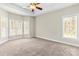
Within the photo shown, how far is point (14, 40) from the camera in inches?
140

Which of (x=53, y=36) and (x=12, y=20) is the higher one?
(x=12, y=20)

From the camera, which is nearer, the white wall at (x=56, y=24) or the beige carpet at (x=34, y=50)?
the beige carpet at (x=34, y=50)

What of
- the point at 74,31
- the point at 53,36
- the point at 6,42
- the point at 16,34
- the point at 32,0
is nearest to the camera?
the point at 32,0

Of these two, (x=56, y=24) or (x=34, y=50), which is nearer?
(x=34, y=50)

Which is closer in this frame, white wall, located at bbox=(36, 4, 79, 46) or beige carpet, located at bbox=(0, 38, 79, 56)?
beige carpet, located at bbox=(0, 38, 79, 56)

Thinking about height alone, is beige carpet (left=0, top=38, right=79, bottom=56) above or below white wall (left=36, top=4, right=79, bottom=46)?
below

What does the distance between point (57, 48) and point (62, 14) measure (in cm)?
133

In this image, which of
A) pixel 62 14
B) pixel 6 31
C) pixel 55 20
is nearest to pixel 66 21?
pixel 62 14

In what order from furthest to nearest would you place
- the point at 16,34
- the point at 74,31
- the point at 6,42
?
1. the point at 6,42
2. the point at 16,34
3. the point at 74,31

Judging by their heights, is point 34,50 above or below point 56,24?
below

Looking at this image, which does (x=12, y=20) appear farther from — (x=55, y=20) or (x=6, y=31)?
(x=55, y=20)

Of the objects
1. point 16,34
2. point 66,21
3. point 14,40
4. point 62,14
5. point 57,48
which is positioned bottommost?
point 57,48

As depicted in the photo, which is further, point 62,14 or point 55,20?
point 55,20

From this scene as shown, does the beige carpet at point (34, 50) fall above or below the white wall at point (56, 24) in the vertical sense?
below
